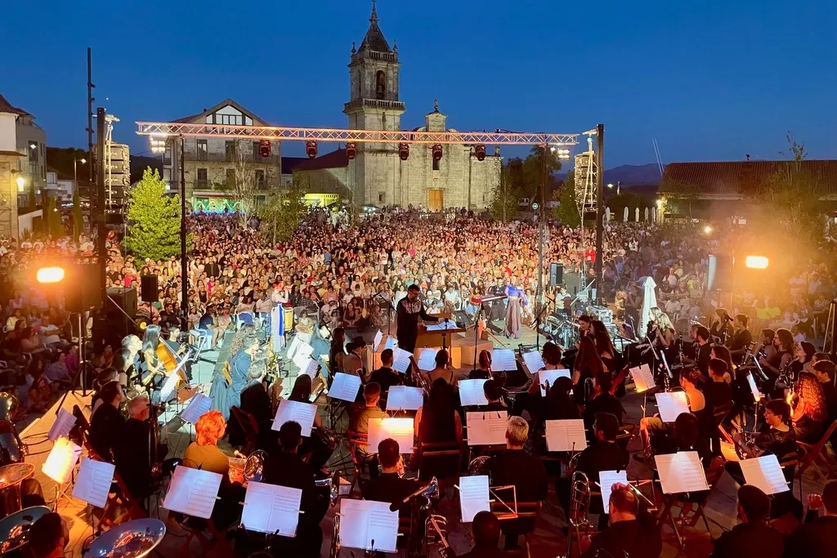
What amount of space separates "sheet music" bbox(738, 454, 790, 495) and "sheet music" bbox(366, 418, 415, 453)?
263 cm

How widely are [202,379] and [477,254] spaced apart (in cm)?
1453

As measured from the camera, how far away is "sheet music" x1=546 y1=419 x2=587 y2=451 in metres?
5.57

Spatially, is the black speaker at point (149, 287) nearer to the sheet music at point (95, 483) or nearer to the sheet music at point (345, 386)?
the sheet music at point (345, 386)

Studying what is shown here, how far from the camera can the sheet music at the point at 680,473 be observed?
4.75 m

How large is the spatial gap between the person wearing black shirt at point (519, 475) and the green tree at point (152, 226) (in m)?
21.0

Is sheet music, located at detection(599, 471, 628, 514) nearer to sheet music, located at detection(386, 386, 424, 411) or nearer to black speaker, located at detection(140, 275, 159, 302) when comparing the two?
sheet music, located at detection(386, 386, 424, 411)

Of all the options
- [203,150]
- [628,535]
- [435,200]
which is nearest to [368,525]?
[628,535]

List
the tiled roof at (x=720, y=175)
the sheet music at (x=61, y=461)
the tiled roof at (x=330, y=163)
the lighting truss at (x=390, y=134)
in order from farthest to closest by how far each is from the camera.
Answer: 1. the tiled roof at (x=330, y=163)
2. the tiled roof at (x=720, y=175)
3. the lighting truss at (x=390, y=134)
4. the sheet music at (x=61, y=461)

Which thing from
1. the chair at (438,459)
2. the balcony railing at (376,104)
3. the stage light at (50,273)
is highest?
the balcony railing at (376,104)

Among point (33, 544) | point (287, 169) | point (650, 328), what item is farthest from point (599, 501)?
point (287, 169)

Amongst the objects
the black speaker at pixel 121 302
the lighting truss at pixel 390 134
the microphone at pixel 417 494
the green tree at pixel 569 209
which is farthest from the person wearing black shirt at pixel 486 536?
the green tree at pixel 569 209

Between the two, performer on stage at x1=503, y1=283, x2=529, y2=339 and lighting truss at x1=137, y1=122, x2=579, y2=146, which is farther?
lighting truss at x1=137, y1=122, x2=579, y2=146

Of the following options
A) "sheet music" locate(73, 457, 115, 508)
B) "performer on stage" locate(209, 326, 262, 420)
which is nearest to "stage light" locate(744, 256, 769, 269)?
"performer on stage" locate(209, 326, 262, 420)

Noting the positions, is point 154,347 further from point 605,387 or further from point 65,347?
point 605,387
